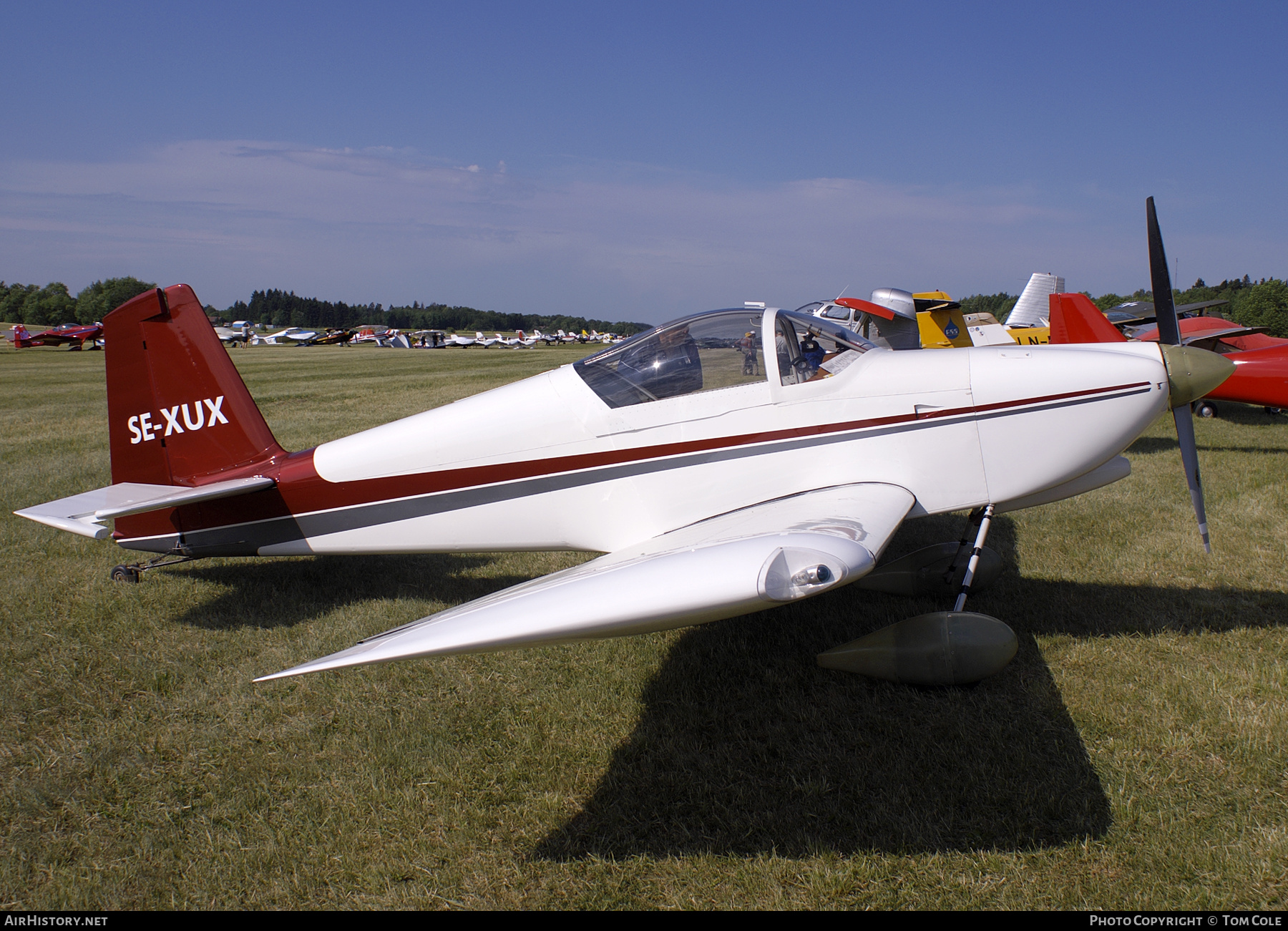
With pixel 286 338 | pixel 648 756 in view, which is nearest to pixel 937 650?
pixel 648 756

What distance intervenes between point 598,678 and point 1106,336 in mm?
6720

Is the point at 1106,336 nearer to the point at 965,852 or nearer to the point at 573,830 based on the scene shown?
the point at 965,852

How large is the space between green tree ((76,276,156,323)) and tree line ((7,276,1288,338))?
98 mm

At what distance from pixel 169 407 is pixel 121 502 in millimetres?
815

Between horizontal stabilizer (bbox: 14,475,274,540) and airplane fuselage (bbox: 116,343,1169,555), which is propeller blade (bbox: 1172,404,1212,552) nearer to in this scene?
Result: airplane fuselage (bbox: 116,343,1169,555)

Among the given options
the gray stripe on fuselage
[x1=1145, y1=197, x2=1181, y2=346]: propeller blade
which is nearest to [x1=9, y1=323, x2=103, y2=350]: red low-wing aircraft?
the gray stripe on fuselage

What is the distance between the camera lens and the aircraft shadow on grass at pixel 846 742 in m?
2.89

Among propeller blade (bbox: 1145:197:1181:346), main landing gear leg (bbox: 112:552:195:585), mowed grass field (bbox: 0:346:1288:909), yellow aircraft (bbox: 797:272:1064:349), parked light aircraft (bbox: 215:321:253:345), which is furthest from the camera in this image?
parked light aircraft (bbox: 215:321:253:345)

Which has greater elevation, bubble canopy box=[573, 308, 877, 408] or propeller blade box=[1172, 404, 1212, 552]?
bubble canopy box=[573, 308, 877, 408]

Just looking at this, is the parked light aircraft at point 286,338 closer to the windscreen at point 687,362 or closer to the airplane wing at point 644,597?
the windscreen at point 687,362

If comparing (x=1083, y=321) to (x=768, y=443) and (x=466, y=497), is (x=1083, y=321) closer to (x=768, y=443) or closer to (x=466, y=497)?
(x=768, y=443)

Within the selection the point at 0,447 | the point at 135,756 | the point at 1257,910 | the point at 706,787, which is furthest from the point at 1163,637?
the point at 0,447

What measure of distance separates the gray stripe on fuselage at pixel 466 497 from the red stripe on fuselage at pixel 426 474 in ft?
0.08

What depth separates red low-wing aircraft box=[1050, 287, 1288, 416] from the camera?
7723 mm
